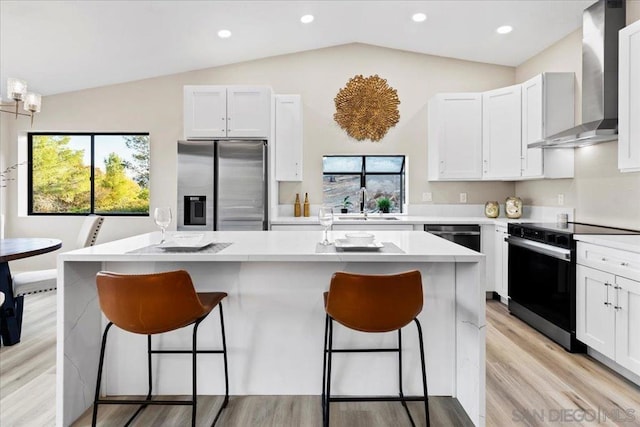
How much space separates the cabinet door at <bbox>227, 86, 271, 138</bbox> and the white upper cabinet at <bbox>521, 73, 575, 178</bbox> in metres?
2.71

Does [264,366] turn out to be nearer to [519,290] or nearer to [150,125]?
[519,290]

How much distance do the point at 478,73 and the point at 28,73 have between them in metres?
5.25

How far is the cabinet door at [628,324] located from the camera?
2.33 m

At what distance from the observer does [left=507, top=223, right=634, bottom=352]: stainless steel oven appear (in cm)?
290

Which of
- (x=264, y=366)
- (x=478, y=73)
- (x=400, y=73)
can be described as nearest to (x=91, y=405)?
(x=264, y=366)

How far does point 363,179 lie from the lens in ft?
16.5

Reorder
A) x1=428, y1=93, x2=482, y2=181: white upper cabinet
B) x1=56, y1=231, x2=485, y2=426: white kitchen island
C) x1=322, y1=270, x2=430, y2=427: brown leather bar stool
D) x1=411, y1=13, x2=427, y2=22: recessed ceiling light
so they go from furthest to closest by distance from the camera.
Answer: x1=428, y1=93, x2=482, y2=181: white upper cabinet < x1=411, y1=13, x2=427, y2=22: recessed ceiling light < x1=56, y1=231, x2=485, y2=426: white kitchen island < x1=322, y1=270, x2=430, y2=427: brown leather bar stool

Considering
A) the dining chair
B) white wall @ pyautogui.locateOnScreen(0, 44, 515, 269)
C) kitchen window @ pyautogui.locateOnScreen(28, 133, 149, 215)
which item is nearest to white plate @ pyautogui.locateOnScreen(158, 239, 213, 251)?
the dining chair

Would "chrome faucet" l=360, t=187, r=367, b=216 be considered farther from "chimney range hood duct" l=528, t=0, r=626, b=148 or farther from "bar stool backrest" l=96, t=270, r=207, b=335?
"bar stool backrest" l=96, t=270, r=207, b=335

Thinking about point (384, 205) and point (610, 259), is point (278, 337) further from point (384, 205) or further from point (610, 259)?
point (384, 205)

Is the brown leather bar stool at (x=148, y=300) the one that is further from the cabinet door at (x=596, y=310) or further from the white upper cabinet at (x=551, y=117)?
the white upper cabinet at (x=551, y=117)

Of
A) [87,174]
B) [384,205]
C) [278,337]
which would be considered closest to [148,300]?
[278,337]

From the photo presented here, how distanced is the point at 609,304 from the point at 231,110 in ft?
12.1

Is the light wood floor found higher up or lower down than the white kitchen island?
lower down
